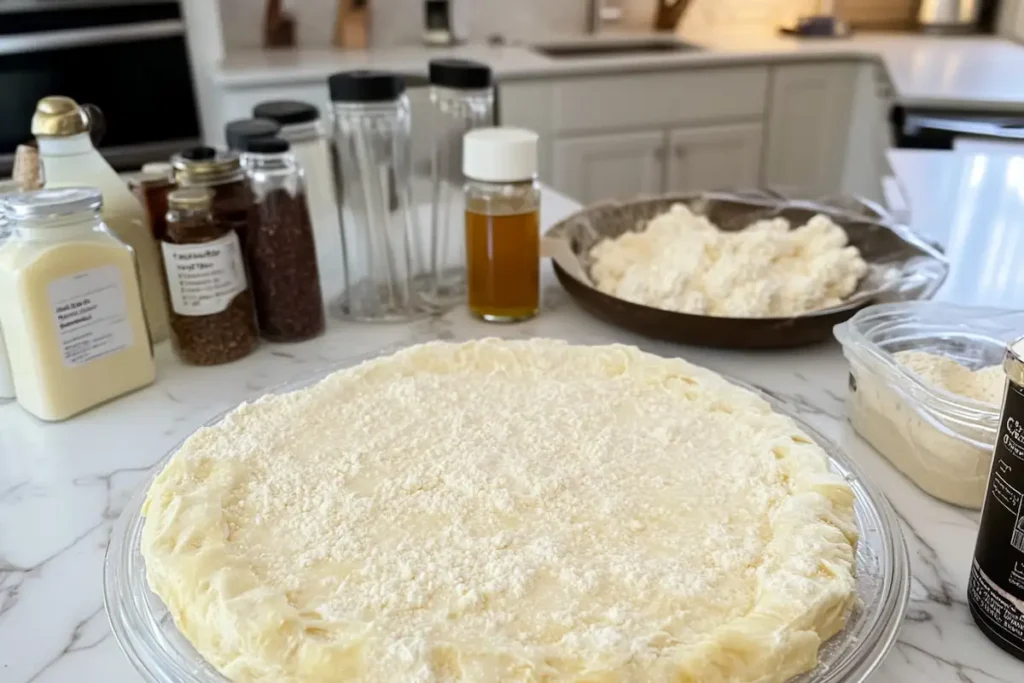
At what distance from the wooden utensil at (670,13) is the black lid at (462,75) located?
2.32 metres

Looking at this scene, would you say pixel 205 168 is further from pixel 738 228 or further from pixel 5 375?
pixel 738 228

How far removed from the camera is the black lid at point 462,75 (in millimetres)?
1096

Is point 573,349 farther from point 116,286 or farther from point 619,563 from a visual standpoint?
point 116,286

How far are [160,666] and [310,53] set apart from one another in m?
2.54

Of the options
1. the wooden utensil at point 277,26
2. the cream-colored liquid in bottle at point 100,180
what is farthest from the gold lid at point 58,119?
the wooden utensil at point 277,26

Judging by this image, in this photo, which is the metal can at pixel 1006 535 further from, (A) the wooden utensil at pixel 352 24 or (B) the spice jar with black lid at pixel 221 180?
(A) the wooden utensil at pixel 352 24

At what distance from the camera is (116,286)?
2.88ft

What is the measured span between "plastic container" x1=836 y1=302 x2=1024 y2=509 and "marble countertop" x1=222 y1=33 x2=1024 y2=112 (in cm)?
173

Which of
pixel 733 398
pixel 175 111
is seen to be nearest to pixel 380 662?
pixel 733 398

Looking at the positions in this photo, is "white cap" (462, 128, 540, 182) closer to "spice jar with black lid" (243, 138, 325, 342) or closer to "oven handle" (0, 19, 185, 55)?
"spice jar with black lid" (243, 138, 325, 342)

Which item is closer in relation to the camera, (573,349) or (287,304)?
(573,349)

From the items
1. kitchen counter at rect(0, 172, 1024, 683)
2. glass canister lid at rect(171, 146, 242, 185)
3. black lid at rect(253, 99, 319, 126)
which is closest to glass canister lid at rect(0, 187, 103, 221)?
glass canister lid at rect(171, 146, 242, 185)

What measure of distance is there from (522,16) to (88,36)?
4.94 feet

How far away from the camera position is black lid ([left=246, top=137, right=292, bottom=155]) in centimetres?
94
